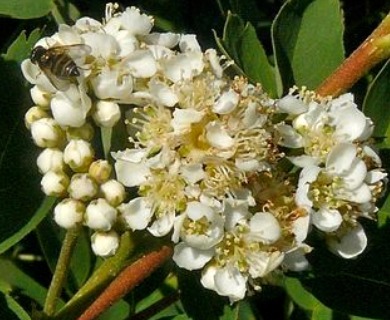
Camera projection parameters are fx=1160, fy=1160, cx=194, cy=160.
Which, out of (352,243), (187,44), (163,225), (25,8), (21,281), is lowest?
(21,281)

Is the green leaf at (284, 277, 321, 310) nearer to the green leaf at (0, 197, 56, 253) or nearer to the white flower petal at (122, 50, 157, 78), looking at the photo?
the green leaf at (0, 197, 56, 253)

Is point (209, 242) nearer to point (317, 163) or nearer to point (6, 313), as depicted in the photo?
point (317, 163)

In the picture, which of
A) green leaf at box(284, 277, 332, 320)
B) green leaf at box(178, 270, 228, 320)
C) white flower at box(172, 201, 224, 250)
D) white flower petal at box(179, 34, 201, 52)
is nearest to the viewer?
white flower at box(172, 201, 224, 250)

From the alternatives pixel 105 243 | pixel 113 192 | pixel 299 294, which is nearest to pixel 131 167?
pixel 113 192

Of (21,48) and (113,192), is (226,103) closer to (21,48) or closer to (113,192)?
(113,192)

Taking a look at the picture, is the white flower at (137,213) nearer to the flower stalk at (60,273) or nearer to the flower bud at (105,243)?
the flower bud at (105,243)

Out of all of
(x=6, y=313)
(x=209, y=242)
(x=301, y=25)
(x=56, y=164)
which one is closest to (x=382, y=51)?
(x=301, y=25)

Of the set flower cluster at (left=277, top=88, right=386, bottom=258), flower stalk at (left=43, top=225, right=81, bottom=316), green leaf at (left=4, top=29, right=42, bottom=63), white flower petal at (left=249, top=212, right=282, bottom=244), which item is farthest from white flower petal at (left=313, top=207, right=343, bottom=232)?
green leaf at (left=4, top=29, right=42, bottom=63)
